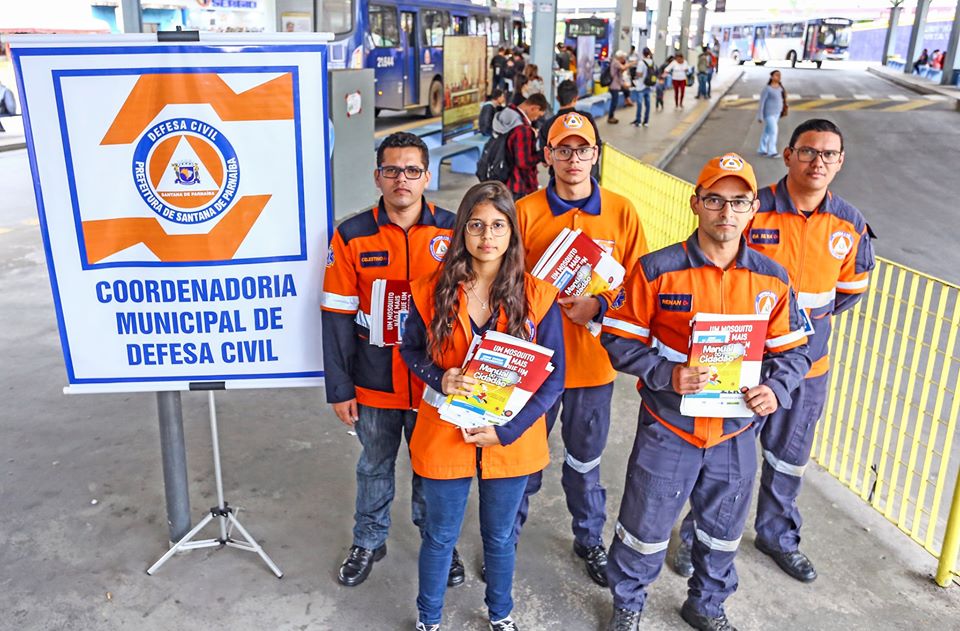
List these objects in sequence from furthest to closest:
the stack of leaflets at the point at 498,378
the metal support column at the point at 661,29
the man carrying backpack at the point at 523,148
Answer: the metal support column at the point at 661,29
the man carrying backpack at the point at 523,148
the stack of leaflets at the point at 498,378

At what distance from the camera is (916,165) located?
16984 mm

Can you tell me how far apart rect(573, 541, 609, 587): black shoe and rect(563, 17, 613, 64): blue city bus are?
1280 inches

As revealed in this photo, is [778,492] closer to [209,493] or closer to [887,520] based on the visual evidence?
[887,520]

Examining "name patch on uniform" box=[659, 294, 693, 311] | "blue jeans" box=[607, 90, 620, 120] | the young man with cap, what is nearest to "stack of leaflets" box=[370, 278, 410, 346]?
the young man with cap

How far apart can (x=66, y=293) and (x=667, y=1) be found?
34457mm

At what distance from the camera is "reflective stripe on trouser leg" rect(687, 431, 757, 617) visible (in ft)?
10.4

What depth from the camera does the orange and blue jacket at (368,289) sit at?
129 inches

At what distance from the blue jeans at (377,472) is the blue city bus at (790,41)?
167 feet

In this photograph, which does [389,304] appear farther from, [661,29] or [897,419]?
[661,29]

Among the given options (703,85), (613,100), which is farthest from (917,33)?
(613,100)

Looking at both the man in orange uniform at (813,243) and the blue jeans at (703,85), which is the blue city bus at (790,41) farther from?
the man in orange uniform at (813,243)

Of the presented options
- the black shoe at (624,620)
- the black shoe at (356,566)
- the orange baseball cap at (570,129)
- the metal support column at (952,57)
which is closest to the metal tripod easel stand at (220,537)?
the black shoe at (356,566)

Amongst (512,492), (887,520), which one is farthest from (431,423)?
(887,520)

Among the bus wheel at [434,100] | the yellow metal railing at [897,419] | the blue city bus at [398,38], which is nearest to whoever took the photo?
the yellow metal railing at [897,419]
